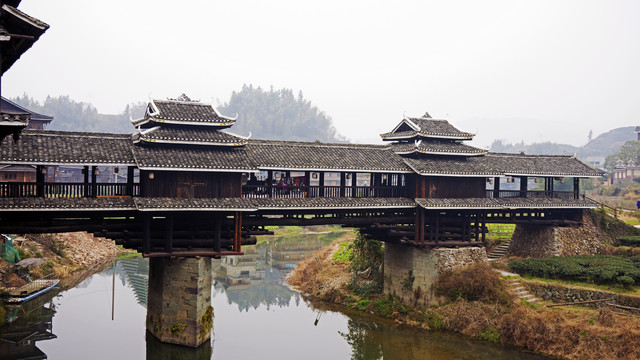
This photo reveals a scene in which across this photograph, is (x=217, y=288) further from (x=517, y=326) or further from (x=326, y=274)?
(x=517, y=326)

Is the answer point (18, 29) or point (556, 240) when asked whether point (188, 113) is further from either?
point (556, 240)

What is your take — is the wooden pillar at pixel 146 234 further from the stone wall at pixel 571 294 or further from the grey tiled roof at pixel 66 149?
the stone wall at pixel 571 294

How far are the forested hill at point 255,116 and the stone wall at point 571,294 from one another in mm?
110742

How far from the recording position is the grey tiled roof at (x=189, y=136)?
20234 mm

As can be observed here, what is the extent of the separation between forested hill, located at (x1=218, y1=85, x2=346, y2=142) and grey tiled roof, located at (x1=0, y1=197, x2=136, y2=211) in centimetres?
11768

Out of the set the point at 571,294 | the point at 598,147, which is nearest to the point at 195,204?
the point at 571,294

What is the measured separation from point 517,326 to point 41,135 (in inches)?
813

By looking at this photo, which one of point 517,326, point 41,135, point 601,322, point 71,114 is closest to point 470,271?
point 517,326

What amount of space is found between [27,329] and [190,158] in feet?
37.5

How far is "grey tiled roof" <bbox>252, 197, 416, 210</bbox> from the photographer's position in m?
22.0

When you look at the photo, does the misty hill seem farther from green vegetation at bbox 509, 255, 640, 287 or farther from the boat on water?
the boat on water

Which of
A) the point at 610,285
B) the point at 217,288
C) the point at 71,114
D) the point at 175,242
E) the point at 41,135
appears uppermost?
the point at 71,114

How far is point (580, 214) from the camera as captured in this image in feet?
104

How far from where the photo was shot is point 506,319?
23141mm
